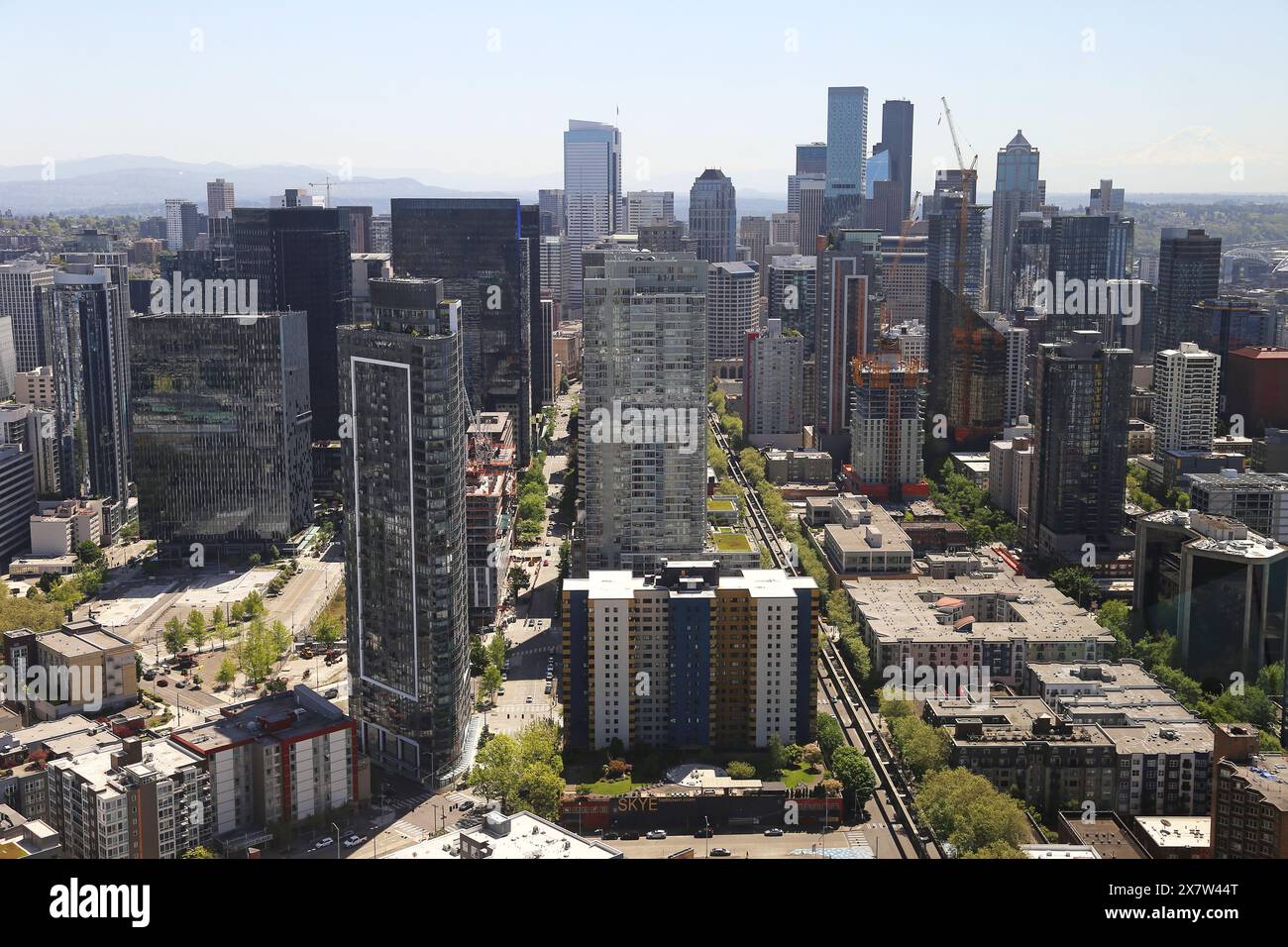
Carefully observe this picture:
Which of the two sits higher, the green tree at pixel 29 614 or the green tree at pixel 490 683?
the green tree at pixel 29 614

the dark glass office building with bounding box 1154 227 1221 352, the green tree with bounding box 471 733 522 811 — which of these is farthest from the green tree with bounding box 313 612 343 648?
the dark glass office building with bounding box 1154 227 1221 352

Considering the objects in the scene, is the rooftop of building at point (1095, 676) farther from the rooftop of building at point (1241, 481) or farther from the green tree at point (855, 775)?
the rooftop of building at point (1241, 481)

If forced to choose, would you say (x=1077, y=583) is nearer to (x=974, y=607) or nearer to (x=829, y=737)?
(x=974, y=607)

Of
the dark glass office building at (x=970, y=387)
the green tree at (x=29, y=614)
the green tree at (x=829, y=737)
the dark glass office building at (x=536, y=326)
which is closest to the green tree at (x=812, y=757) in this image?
the green tree at (x=829, y=737)
